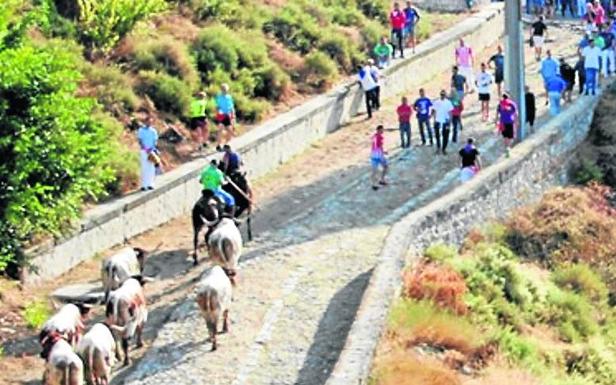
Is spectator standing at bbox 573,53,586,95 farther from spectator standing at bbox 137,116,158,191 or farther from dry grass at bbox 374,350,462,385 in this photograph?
dry grass at bbox 374,350,462,385

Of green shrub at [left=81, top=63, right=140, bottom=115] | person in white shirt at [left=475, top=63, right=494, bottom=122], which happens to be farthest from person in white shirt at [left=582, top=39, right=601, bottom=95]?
green shrub at [left=81, top=63, right=140, bottom=115]

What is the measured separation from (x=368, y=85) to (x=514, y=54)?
4458 mm

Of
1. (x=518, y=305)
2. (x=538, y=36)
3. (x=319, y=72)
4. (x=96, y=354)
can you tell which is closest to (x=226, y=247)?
(x=96, y=354)

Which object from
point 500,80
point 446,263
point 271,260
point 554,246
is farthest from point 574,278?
point 500,80

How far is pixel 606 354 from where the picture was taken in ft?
76.4

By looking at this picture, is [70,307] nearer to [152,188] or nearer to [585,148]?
[152,188]

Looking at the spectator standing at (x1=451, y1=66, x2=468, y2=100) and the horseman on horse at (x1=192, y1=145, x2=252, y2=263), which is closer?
the horseman on horse at (x1=192, y1=145, x2=252, y2=263)

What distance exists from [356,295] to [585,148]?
13.5 meters

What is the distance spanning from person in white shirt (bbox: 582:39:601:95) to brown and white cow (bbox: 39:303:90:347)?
1773cm

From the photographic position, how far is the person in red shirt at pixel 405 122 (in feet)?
96.3

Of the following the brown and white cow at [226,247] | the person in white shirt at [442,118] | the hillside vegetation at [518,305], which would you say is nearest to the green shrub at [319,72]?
the person in white shirt at [442,118]

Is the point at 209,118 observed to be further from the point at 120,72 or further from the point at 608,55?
the point at 608,55

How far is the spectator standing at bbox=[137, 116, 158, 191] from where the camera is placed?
2552 cm

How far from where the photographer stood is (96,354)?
17.3 m
